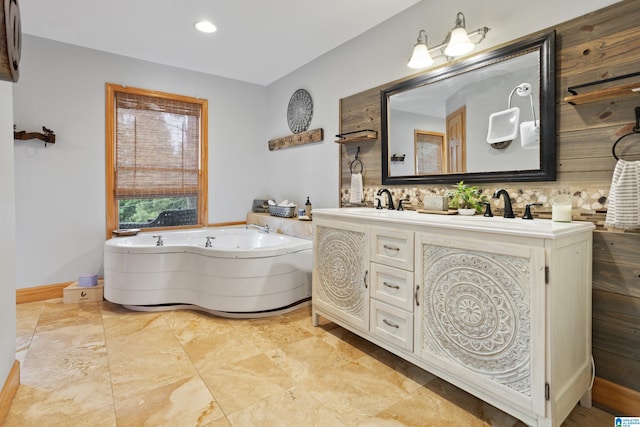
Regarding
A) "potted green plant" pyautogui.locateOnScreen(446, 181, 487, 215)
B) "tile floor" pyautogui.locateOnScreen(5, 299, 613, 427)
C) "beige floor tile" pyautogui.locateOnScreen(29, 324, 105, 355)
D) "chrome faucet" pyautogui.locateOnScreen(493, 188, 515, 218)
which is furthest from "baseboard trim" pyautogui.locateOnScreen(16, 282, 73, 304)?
"chrome faucet" pyautogui.locateOnScreen(493, 188, 515, 218)

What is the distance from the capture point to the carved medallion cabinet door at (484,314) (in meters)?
1.40

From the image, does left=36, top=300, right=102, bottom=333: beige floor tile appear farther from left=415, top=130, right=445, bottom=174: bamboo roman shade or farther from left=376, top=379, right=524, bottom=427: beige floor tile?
left=415, top=130, right=445, bottom=174: bamboo roman shade

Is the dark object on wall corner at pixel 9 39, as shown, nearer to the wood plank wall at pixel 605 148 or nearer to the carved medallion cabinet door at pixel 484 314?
the carved medallion cabinet door at pixel 484 314

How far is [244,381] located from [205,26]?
2820 mm

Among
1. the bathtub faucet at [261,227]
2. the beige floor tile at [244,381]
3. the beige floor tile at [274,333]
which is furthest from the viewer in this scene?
the bathtub faucet at [261,227]

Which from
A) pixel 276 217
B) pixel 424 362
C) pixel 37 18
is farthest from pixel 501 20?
pixel 37 18

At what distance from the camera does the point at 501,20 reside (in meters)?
2.05

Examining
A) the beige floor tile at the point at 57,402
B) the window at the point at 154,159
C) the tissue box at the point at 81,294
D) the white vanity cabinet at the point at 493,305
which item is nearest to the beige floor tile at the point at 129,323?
the tissue box at the point at 81,294

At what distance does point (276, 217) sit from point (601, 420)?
3075 millimetres

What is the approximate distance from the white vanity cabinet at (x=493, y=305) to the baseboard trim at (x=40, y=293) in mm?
3137

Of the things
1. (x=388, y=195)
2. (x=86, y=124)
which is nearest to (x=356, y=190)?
(x=388, y=195)

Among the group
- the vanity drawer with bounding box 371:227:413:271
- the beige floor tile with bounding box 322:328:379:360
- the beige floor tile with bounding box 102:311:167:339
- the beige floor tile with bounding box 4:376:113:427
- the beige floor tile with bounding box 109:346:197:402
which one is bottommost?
the beige floor tile with bounding box 4:376:113:427

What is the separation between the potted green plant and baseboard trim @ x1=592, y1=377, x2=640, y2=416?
41.6 inches

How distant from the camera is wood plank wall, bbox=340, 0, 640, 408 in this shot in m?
1.60
